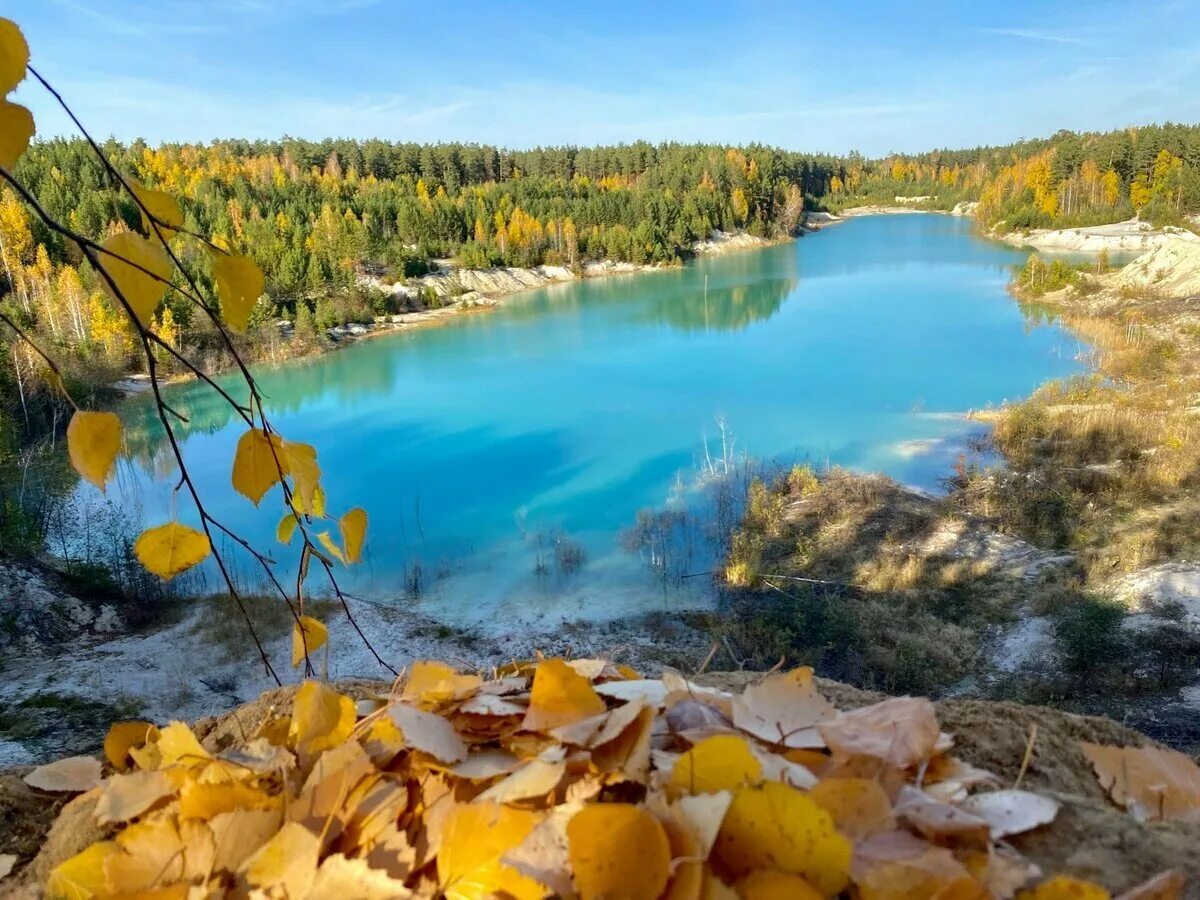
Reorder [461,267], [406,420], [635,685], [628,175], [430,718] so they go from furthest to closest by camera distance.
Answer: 1. [628,175]
2. [461,267]
3. [406,420]
4. [635,685]
5. [430,718]

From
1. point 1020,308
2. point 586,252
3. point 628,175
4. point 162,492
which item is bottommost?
point 162,492

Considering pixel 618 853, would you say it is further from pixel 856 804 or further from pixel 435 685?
pixel 435 685

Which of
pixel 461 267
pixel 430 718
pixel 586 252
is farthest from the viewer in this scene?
pixel 586 252

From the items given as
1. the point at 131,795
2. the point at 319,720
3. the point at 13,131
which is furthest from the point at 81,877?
the point at 13,131

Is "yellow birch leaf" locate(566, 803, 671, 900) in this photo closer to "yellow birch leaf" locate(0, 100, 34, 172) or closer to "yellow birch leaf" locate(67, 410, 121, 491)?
"yellow birch leaf" locate(67, 410, 121, 491)

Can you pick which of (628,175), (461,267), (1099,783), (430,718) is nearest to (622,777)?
(430,718)

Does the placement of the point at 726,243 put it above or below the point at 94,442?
above

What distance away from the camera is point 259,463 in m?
0.70

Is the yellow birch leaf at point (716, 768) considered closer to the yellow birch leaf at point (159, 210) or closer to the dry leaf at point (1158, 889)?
the dry leaf at point (1158, 889)

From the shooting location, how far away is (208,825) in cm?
77

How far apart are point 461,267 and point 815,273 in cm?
1372

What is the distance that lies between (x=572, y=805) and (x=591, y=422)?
493 inches

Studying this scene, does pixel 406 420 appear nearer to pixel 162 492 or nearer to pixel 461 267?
pixel 162 492

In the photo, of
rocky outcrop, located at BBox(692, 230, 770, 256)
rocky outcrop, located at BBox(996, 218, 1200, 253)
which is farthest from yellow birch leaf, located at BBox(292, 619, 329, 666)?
rocky outcrop, located at BBox(692, 230, 770, 256)
